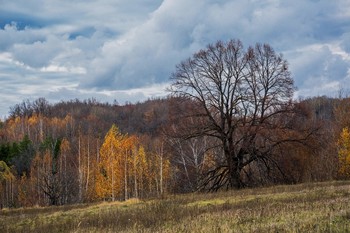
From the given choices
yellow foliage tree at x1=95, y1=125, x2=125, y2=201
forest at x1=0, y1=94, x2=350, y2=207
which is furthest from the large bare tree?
yellow foliage tree at x1=95, y1=125, x2=125, y2=201

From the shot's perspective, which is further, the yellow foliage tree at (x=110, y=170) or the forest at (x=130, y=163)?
the yellow foliage tree at (x=110, y=170)

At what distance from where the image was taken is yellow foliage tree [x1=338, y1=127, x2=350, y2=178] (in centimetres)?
4328

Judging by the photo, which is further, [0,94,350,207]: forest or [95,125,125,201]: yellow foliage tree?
[95,125,125,201]: yellow foliage tree

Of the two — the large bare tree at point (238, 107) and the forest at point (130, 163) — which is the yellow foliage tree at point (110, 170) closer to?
the forest at point (130, 163)

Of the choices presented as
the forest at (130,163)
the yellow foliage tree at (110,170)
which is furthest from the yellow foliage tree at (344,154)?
the yellow foliage tree at (110,170)

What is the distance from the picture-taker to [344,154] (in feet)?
152

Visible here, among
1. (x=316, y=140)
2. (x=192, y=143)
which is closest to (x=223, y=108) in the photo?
(x=316, y=140)

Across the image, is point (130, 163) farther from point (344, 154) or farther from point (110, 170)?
point (344, 154)

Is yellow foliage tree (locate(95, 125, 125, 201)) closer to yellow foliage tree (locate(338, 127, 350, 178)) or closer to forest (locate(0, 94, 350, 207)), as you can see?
forest (locate(0, 94, 350, 207))

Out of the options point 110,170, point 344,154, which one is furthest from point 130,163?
point 344,154

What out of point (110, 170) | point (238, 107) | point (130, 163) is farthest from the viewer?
point (130, 163)

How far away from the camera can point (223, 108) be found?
33.0 m

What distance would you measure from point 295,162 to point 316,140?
2851mm

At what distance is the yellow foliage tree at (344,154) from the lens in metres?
43.3
